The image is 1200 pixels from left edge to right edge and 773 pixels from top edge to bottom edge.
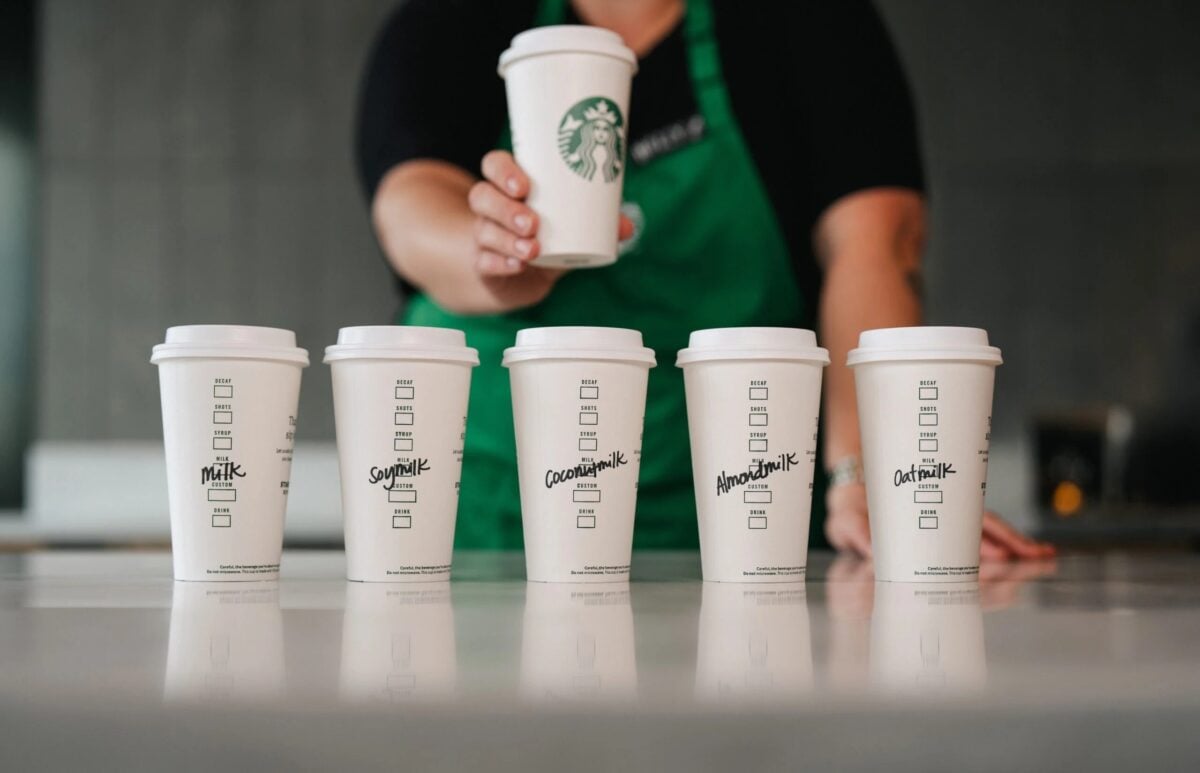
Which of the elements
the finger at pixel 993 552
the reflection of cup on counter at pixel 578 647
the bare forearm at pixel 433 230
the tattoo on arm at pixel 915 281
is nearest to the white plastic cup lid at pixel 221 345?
the reflection of cup on counter at pixel 578 647

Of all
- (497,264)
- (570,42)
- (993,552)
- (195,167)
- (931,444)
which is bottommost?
(993,552)

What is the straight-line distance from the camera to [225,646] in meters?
0.42

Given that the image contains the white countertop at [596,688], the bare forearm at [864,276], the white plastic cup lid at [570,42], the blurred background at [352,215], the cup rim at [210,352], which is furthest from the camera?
the blurred background at [352,215]

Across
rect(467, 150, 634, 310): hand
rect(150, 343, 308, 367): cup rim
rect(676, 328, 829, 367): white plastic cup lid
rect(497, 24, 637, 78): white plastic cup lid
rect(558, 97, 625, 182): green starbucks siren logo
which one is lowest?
rect(150, 343, 308, 367): cup rim

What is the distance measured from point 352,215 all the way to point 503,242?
2211 mm

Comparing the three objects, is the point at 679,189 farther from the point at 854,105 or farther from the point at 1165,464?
the point at 1165,464

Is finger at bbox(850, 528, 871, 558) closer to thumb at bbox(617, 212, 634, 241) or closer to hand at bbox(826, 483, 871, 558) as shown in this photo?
hand at bbox(826, 483, 871, 558)

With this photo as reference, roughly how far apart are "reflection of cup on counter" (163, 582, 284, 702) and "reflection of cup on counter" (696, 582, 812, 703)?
14 centimetres

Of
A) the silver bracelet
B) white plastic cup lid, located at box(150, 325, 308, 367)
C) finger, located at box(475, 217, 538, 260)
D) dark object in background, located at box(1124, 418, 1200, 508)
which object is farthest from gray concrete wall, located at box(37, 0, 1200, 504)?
white plastic cup lid, located at box(150, 325, 308, 367)

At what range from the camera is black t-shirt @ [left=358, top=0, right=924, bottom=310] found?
4.57ft

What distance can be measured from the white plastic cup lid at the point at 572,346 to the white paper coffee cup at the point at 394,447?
5 centimetres

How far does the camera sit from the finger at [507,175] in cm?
90

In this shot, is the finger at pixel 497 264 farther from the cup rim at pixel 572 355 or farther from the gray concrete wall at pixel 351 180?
the gray concrete wall at pixel 351 180

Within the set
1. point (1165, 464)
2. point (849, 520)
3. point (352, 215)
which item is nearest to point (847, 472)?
point (849, 520)
